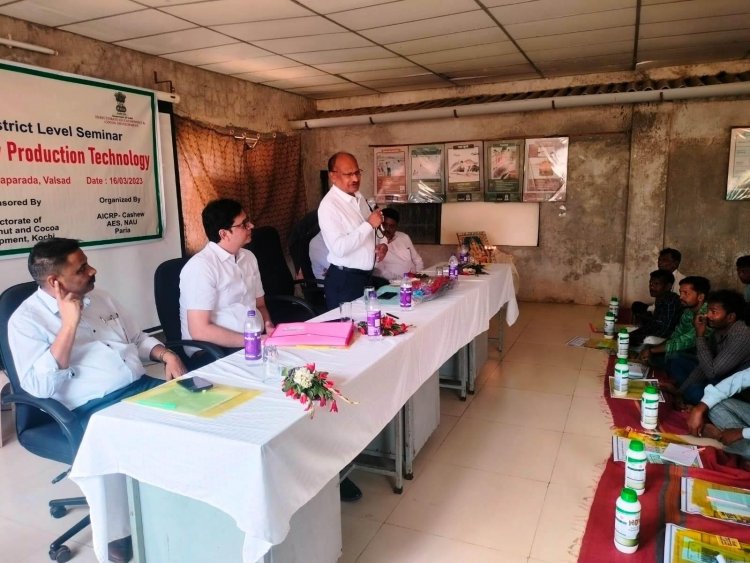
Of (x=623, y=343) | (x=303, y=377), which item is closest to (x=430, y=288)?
(x=303, y=377)

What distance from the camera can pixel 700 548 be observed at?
6.31ft

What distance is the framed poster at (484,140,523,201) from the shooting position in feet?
19.8

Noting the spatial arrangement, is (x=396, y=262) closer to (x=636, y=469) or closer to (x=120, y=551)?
(x=636, y=469)

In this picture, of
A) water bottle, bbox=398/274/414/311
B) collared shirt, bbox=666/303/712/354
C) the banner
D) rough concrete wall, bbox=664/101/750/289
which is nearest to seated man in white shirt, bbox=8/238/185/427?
water bottle, bbox=398/274/414/311

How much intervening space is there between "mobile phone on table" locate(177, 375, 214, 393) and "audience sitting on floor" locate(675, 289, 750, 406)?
265cm

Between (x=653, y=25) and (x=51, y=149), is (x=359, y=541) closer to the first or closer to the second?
(x=51, y=149)

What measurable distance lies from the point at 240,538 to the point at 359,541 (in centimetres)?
78

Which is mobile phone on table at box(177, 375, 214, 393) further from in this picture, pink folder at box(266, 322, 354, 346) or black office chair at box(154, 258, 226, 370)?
black office chair at box(154, 258, 226, 370)

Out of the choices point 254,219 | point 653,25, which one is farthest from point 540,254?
point 254,219

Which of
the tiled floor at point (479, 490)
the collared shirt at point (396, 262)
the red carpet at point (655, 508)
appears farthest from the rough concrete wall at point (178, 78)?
the red carpet at point (655, 508)

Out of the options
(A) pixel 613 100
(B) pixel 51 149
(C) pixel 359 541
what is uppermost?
(A) pixel 613 100

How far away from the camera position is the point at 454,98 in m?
6.26

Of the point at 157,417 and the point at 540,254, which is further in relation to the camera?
the point at 540,254

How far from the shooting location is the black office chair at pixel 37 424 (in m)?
1.92
